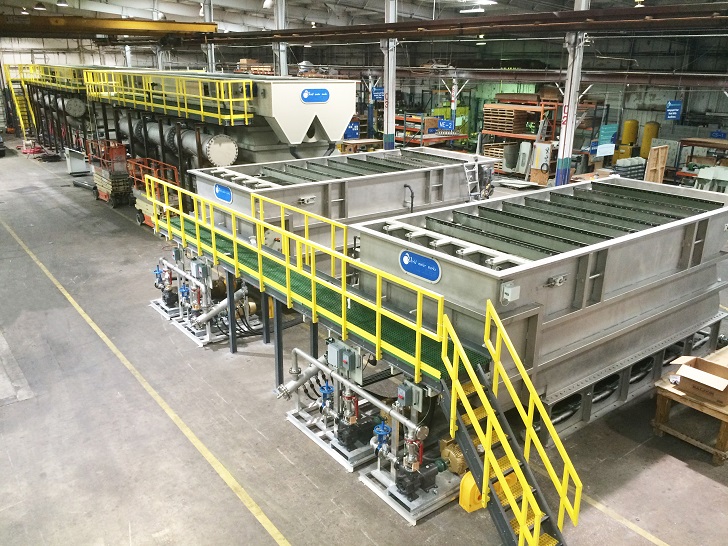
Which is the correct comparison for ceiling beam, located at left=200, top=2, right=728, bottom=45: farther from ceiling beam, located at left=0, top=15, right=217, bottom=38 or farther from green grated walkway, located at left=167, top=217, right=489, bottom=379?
green grated walkway, located at left=167, top=217, right=489, bottom=379

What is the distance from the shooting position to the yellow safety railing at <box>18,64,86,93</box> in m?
22.8

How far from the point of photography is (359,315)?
6.75m

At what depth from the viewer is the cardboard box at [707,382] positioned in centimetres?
664

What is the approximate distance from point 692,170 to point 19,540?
21.1 metres

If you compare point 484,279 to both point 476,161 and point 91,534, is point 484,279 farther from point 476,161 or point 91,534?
point 476,161

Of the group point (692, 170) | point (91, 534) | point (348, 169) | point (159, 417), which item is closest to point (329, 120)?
point (348, 169)

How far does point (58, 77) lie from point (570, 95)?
823 inches

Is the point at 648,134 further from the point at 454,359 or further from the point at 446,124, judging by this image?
the point at 454,359

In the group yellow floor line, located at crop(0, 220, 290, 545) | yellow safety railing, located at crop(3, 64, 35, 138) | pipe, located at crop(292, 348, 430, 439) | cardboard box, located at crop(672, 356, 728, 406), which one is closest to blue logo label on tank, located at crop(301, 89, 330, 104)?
yellow floor line, located at crop(0, 220, 290, 545)

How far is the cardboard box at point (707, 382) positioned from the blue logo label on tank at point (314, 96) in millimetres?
9306

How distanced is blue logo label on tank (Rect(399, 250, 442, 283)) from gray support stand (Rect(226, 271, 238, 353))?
3.50m

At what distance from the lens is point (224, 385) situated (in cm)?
842

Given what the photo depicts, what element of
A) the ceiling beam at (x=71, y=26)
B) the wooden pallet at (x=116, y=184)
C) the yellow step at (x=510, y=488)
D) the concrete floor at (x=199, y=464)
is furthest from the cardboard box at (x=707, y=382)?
the ceiling beam at (x=71, y=26)

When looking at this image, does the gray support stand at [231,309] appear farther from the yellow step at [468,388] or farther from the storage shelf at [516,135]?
the storage shelf at [516,135]
